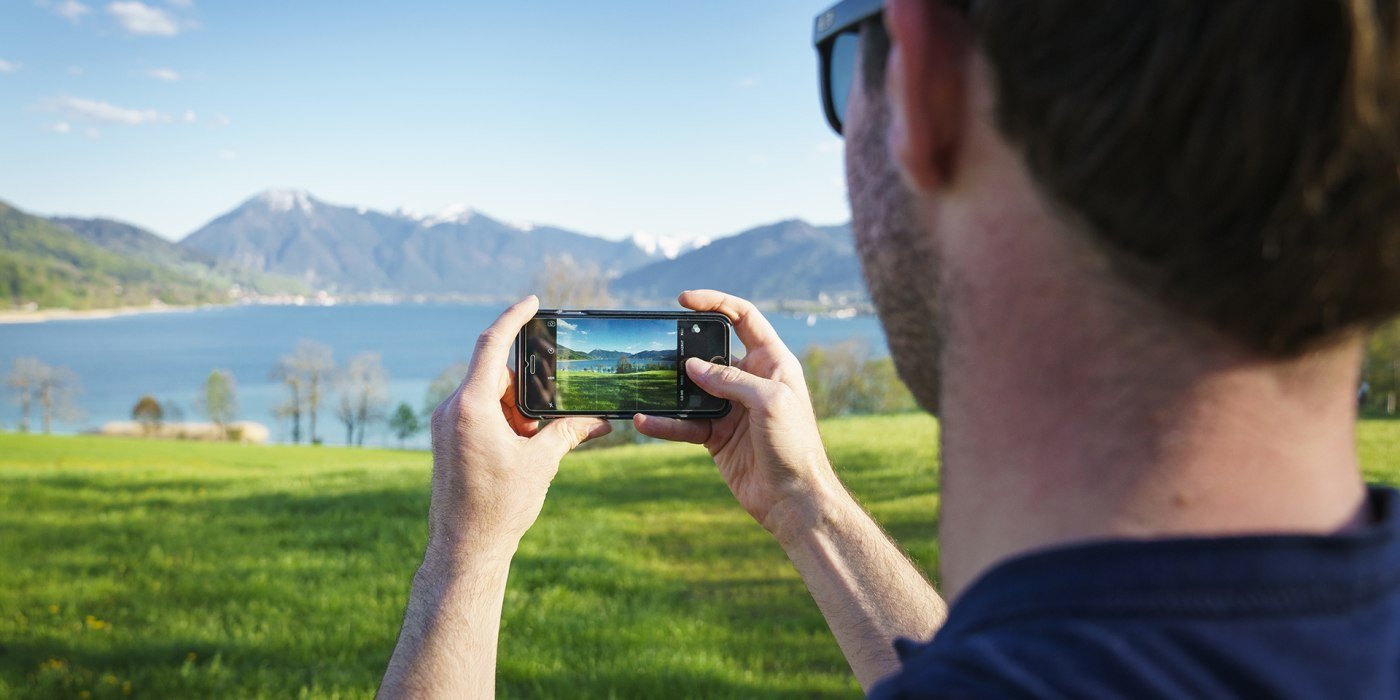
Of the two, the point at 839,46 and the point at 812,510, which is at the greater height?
the point at 839,46

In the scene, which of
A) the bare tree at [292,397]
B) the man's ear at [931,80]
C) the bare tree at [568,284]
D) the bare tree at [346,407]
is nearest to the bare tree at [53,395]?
the bare tree at [292,397]

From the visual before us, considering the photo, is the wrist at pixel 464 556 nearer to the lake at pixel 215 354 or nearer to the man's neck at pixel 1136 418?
the man's neck at pixel 1136 418

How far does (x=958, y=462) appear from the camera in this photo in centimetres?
90

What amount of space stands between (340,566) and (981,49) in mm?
6405

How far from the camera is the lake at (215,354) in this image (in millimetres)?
89062

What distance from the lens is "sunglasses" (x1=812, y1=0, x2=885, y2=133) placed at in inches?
42.2

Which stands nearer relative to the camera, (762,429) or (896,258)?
(896,258)

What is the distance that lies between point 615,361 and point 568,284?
1509 inches

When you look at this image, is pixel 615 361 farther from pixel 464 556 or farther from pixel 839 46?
pixel 839 46

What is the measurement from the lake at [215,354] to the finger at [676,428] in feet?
156

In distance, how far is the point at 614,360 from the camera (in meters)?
2.70

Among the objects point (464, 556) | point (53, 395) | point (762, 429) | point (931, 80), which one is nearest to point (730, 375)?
point (762, 429)

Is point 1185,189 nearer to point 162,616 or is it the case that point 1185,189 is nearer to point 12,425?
point 162,616

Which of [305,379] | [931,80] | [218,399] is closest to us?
[931,80]
